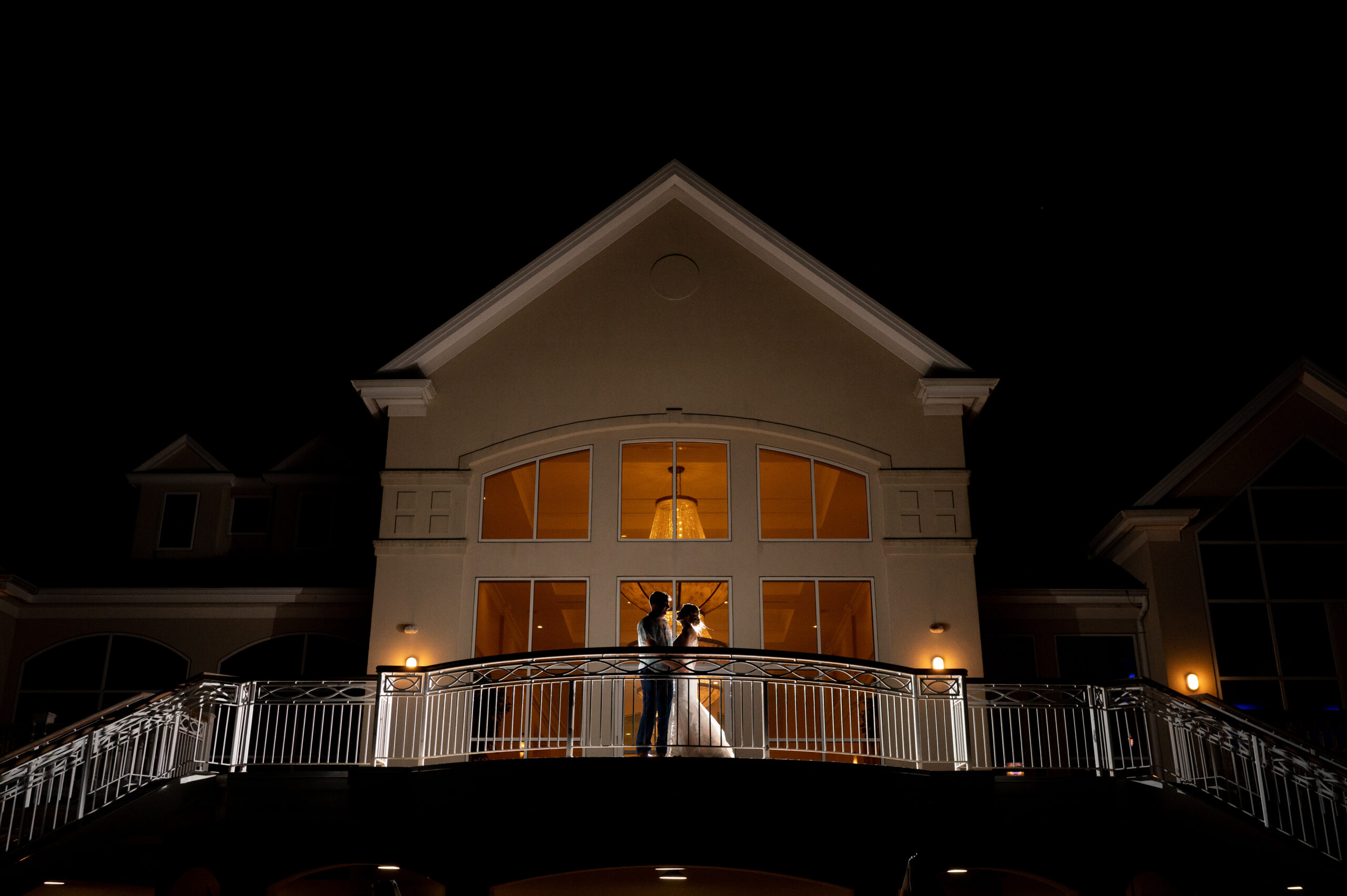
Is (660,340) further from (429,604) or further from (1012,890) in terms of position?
(1012,890)

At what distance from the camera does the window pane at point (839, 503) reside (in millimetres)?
17016

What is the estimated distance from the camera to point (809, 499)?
17266mm

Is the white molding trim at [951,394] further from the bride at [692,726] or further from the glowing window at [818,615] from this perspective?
the bride at [692,726]

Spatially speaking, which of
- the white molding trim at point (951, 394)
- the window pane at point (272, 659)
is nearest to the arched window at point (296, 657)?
the window pane at point (272, 659)

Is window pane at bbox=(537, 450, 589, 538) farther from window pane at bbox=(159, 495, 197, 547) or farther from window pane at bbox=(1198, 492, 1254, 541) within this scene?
→ window pane at bbox=(1198, 492, 1254, 541)

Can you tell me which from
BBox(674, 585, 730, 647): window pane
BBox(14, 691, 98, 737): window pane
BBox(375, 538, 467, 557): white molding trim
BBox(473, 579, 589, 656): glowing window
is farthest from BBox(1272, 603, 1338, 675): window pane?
BBox(14, 691, 98, 737): window pane

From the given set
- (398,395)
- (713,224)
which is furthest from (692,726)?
(713,224)

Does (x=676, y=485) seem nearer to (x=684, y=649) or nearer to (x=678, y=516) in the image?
(x=678, y=516)

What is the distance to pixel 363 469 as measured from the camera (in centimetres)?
2198

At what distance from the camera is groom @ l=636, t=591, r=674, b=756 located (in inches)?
516

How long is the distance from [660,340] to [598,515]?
9.90 ft

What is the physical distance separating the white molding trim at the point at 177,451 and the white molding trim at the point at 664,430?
289 inches

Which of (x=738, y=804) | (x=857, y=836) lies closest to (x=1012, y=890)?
(x=857, y=836)

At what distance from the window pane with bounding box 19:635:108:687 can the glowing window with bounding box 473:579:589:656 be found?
7.47 m
